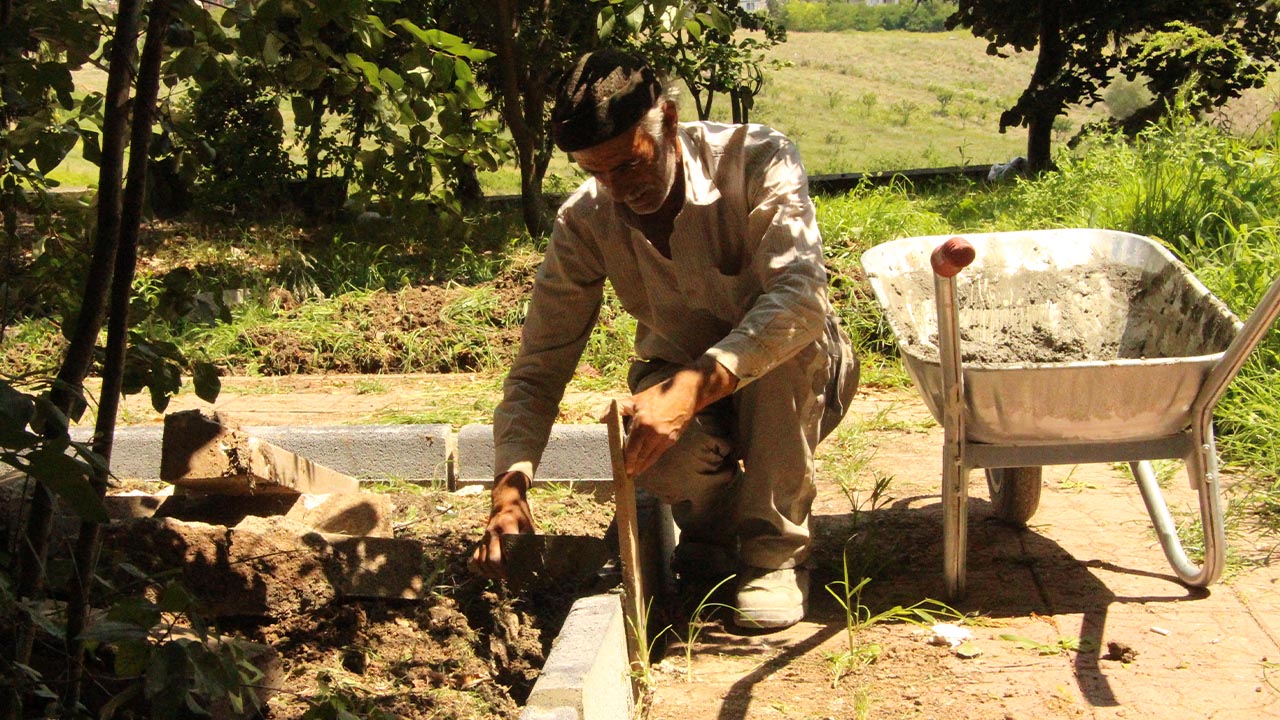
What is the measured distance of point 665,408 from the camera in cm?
256

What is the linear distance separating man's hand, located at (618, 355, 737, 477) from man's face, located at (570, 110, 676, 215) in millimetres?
492

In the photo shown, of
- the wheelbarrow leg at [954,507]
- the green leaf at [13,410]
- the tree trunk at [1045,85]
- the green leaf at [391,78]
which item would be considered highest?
the tree trunk at [1045,85]

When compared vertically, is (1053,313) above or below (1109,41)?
below

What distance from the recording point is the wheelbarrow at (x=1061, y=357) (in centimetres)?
296

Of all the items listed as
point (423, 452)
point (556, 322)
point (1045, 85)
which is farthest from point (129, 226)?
point (1045, 85)

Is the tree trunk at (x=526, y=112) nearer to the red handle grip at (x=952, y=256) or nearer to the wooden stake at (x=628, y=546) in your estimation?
the red handle grip at (x=952, y=256)

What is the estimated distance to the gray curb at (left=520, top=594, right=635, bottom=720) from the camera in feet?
7.20

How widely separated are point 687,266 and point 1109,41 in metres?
8.21

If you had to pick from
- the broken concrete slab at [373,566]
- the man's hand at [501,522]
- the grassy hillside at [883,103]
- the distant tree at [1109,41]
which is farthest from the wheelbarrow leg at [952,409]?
the grassy hillside at [883,103]

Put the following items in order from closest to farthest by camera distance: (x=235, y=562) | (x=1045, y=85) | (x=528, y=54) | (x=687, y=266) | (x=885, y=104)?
(x=235, y=562) → (x=687, y=266) → (x=528, y=54) → (x=1045, y=85) → (x=885, y=104)

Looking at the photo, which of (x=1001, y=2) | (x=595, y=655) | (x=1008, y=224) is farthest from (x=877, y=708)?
(x=1001, y=2)

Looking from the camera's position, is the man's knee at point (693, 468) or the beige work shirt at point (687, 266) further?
the man's knee at point (693, 468)

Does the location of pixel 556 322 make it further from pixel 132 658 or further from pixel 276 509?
pixel 132 658

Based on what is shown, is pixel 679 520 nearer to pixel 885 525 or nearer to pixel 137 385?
pixel 885 525
